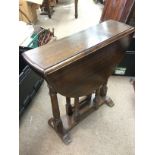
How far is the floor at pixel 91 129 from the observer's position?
1.45m

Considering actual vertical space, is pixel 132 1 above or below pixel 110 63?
above

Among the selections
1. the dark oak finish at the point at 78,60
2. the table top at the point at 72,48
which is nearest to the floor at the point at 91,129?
the dark oak finish at the point at 78,60

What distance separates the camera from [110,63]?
1345 mm

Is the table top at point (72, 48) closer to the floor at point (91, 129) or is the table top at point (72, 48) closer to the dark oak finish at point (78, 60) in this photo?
the dark oak finish at point (78, 60)

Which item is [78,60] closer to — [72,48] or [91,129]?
[72,48]

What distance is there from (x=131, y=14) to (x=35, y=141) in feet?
5.49

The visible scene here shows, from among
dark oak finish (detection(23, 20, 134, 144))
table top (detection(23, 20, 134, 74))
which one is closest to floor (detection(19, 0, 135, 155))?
dark oak finish (detection(23, 20, 134, 144))

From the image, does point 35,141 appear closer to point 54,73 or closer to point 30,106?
point 30,106

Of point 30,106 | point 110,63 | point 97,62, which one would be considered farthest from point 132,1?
point 30,106

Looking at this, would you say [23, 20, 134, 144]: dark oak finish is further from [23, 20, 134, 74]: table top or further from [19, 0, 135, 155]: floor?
[19, 0, 135, 155]: floor

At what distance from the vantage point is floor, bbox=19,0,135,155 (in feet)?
4.75

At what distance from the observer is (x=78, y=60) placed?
1051 millimetres

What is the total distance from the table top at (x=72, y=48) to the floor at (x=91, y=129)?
81cm
